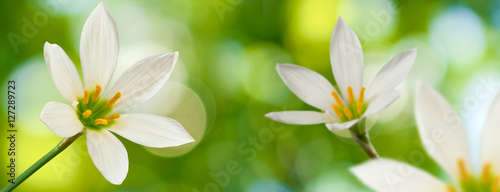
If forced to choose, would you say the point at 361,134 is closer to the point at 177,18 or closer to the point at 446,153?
the point at 446,153

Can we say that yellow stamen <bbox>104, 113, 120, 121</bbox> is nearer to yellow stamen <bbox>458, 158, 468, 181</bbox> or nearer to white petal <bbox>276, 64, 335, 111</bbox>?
white petal <bbox>276, 64, 335, 111</bbox>

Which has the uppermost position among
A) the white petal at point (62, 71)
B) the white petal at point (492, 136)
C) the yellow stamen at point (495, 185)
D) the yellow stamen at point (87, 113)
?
the white petal at point (62, 71)

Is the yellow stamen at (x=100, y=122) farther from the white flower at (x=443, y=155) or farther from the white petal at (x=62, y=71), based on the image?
the white flower at (x=443, y=155)

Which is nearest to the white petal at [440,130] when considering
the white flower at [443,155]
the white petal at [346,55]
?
the white flower at [443,155]

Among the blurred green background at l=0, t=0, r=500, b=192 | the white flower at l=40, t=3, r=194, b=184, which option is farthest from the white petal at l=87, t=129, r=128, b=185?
the blurred green background at l=0, t=0, r=500, b=192

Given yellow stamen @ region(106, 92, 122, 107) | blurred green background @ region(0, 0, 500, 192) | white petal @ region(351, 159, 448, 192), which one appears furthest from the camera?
blurred green background @ region(0, 0, 500, 192)
